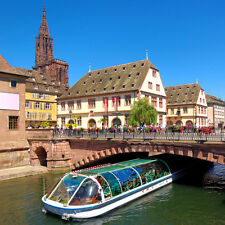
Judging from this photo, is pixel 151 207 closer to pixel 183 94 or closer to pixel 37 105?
pixel 37 105

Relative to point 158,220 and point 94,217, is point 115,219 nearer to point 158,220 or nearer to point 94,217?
point 94,217

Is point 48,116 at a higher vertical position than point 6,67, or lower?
lower

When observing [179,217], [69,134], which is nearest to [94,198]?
[179,217]

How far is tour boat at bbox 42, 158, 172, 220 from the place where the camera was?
49.1ft

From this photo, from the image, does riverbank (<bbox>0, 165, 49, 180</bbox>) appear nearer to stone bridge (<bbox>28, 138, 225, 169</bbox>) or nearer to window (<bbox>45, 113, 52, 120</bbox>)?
stone bridge (<bbox>28, 138, 225, 169</bbox>)

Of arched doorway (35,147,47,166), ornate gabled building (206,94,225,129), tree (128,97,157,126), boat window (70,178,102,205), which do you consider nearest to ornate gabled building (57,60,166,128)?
tree (128,97,157,126)

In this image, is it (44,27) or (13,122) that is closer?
(13,122)

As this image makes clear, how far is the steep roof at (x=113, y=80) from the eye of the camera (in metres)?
41.1

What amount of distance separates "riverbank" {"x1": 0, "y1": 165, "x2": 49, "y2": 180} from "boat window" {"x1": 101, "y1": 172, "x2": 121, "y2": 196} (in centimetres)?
1319

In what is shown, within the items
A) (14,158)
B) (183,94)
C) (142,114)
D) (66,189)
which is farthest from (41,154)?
(183,94)

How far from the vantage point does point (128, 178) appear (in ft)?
59.6

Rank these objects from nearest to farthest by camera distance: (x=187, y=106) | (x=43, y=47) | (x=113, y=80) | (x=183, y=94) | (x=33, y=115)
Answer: (x=113, y=80), (x=33, y=115), (x=187, y=106), (x=183, y=94), (x=43, y=47)

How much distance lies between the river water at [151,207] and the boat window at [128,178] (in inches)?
49.3

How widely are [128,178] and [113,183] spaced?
1817mm
